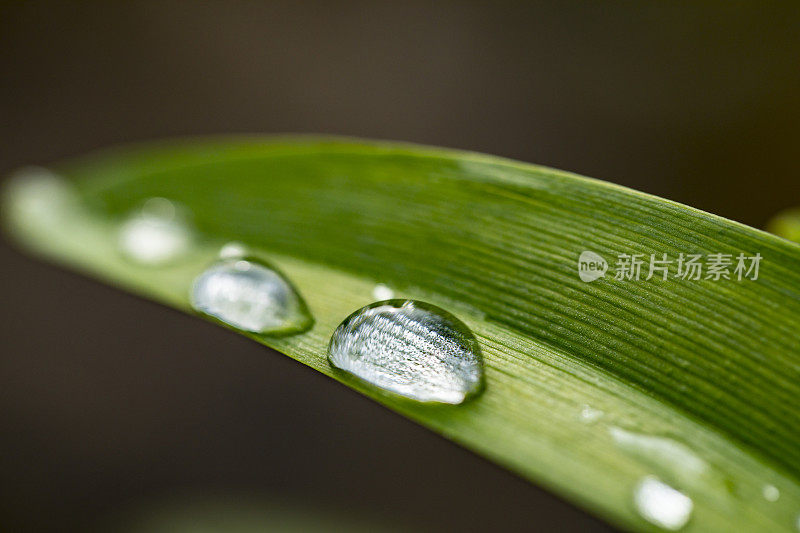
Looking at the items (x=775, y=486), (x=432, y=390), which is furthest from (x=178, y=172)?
(x=775, y=486)

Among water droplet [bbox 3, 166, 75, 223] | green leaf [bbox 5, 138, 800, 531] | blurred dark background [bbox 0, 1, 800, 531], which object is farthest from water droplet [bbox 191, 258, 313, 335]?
blurred dark background [bbox 0, 1, 800, 531]

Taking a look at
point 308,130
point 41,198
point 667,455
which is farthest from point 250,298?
point 308,130

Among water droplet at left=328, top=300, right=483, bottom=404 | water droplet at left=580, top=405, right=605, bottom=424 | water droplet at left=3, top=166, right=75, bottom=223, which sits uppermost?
water droplet at left=3, top=166, right=75, bottom=223

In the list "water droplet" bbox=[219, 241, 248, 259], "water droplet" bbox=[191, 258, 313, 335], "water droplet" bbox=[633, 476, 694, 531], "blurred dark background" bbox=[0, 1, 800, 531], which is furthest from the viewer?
"blurred dark background" bbox=[0, 1, 800, 531]

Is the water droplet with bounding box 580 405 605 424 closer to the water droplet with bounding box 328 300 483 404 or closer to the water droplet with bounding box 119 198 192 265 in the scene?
the water droplet with bounding box 328 300 483 404

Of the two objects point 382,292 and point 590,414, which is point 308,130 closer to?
point 382,292

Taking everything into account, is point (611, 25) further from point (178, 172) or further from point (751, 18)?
point (178, 172)
